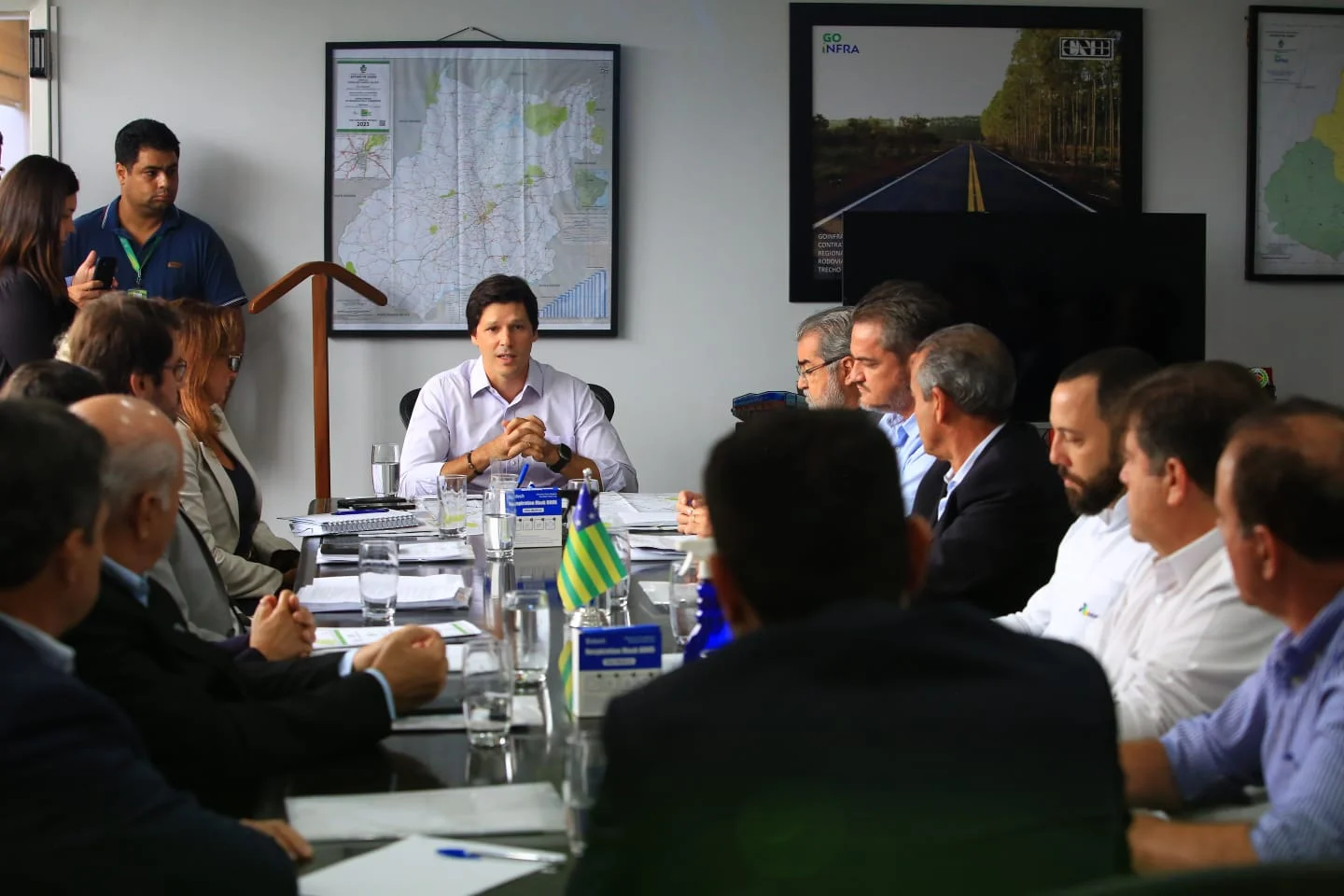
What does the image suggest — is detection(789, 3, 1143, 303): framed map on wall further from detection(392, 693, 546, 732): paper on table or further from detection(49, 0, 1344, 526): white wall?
detection(392, 693, 546, 732): paper on table

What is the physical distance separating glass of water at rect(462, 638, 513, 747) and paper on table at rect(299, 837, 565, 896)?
329 millimetres

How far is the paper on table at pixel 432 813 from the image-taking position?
1.45 meters

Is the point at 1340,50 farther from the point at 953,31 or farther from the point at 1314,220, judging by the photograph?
the point at 953,31

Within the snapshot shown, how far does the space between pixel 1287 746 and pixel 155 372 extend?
2.13 meters

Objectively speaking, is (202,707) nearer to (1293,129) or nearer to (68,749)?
(68,749)

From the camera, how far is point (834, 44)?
223 inches

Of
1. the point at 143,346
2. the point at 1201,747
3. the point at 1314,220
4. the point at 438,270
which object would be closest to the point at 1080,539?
the point at 1201,747

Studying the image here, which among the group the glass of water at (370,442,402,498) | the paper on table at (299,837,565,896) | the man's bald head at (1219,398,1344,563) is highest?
the man's bald head at (1219,398,1344,563)

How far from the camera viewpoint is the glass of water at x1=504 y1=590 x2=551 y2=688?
1958mm

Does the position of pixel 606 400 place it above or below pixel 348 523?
above

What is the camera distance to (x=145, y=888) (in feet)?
4.04

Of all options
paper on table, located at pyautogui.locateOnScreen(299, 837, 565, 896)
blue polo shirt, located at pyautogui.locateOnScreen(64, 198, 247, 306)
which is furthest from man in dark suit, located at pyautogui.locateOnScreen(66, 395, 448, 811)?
blue polo shirt, located at pyautogui.locateOnScreen(64, 198, 247, 306)

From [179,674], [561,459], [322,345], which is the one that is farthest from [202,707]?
[322,345]

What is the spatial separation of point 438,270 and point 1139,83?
3011mm
